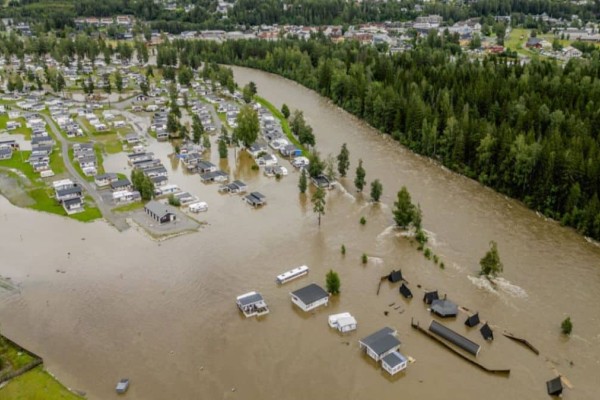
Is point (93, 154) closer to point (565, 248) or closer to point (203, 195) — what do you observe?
point (203, 195)

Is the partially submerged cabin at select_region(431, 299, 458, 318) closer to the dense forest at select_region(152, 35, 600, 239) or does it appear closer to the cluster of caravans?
the cluster of caravans

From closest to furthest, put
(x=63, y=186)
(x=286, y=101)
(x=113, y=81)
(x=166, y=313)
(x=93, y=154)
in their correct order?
1. (x=166, y=313)
2. (x=63, y=186)
3. (x=93, y=154)
4. (x=286, y=101)
5. (x=113, y=81)

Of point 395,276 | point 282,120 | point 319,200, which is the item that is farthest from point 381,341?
point 282,120

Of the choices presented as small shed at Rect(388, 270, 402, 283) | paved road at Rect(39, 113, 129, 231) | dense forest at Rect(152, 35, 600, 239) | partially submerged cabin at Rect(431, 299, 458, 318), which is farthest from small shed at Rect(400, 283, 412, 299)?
paved road at Rect(39, 113, 129, 231)

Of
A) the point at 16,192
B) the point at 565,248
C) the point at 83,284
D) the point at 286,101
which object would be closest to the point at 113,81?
the point at 286,101

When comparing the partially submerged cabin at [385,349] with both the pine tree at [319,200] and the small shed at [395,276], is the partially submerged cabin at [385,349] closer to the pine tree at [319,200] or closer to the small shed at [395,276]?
the small shed at [395,276]

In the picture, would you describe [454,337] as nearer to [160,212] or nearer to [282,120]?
[160,212]
